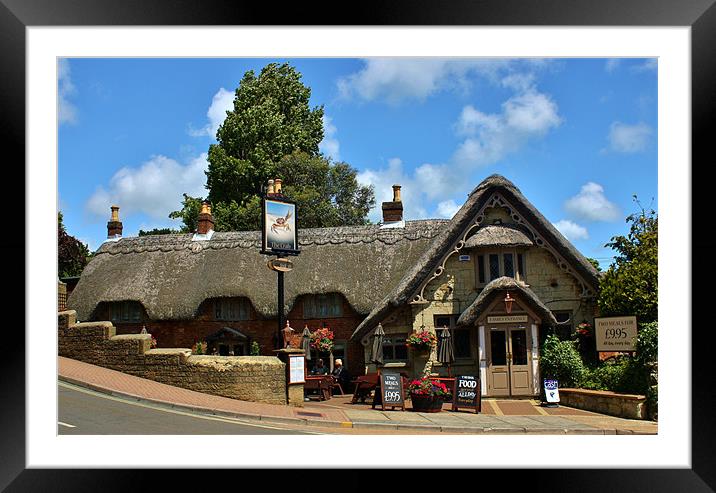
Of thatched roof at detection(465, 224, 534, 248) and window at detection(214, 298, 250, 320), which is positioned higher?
thatched roof at detection(465, 224, 534, 248)

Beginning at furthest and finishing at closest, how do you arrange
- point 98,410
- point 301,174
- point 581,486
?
point 301,174 < point 98,410 < point 581,486

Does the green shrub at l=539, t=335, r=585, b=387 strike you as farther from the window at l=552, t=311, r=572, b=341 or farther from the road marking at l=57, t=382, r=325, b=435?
the road marking at l=57, t=382, r=325, b=435

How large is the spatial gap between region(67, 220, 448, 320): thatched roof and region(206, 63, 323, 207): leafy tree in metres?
11.9

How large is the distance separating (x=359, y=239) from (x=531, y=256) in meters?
7.80

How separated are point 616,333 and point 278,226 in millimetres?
9397

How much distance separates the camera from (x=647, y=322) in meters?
17.5

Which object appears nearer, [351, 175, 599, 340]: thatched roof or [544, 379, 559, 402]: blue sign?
[544, 379, 559, 402]: blue sign

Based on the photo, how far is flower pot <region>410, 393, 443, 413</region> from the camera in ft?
56.2

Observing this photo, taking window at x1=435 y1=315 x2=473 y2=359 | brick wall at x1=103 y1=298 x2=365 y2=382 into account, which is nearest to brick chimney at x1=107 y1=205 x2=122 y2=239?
brick wall at x1=103 y1=298 x2=365 y2=382

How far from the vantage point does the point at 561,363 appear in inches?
763
